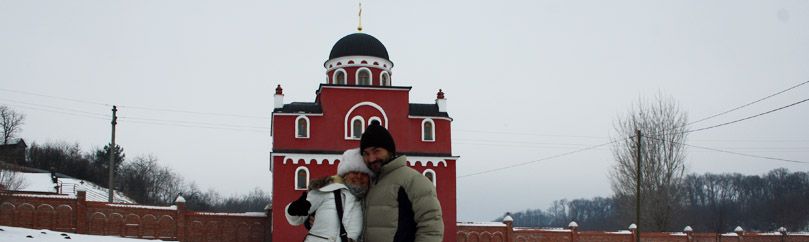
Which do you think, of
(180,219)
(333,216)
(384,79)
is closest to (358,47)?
(384,79)

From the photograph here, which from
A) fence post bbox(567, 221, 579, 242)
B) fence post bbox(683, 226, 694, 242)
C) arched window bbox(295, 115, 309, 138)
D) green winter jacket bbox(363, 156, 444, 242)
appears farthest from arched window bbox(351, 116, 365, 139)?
green winter jacket bbox(363, 156, 444, 242)

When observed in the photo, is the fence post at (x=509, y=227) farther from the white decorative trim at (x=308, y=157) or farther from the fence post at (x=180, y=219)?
the fence post at (x=180, y=219)

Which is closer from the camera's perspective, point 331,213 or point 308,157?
point 331,213

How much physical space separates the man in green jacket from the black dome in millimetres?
24273

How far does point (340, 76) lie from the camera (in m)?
28.3

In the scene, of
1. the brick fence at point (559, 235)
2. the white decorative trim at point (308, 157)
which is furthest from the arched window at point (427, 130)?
the brick fence at point (559, 235)

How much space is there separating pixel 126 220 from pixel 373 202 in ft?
74.8

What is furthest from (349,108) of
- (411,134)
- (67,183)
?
(67,183)

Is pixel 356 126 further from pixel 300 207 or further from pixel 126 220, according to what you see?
pixel 300 207

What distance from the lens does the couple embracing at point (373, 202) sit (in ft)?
13.5

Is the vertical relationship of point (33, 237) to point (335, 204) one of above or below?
below

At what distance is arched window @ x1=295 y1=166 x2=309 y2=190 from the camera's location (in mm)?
24828

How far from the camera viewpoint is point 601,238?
29.1 m

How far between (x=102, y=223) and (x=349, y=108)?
9.91 meters
